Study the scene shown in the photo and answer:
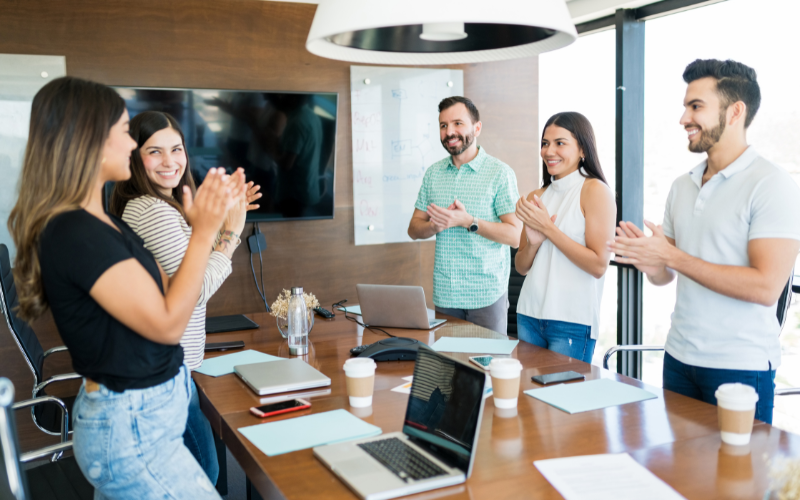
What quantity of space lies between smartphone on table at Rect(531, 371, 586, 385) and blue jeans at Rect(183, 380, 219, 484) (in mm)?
976

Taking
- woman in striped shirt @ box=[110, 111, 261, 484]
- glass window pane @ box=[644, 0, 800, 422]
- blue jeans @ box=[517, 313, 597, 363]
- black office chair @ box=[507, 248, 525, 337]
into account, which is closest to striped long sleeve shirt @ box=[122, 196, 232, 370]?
woman in striped shirt @ box=[110, 111, 261, 484]

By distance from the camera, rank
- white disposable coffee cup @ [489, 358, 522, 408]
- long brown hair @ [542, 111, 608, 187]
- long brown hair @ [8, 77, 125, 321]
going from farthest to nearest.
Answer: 1. long brown hair @ [542, 111, 608, 187]
2. white disposable coffee cup @ [489, 358, 522, 408]
3. long brown hair @ [8, 77, 125, 321]

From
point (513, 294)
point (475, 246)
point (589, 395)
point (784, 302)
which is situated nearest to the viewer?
point (589, 395)

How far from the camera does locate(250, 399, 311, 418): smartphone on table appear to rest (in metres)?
1.61

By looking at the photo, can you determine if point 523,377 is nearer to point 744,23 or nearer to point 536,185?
point 744,23

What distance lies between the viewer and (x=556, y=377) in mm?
1855

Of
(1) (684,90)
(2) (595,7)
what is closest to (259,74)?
(2) (595,7)

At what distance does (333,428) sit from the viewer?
4.94ft

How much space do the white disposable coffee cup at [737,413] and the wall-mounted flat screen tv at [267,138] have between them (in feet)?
9.35

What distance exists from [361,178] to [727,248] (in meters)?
2.55

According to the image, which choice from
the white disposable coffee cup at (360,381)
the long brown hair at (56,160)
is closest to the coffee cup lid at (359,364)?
the white disposable coffee cup at (360,381)

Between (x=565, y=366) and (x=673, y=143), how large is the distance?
2.24m

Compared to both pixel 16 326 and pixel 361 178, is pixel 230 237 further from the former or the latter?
pixel 361 178

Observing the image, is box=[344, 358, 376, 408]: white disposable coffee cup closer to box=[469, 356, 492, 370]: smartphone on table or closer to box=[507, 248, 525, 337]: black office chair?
box=[469, 356, 492, 370]: smartphone on table
